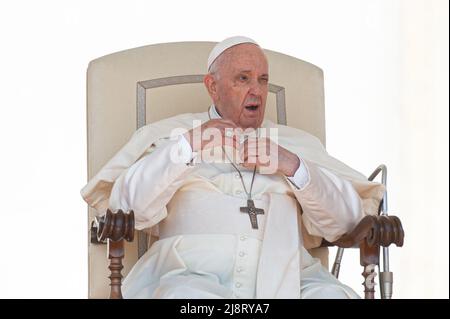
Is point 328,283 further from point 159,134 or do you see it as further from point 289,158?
point 159,134

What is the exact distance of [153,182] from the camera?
4.50 m

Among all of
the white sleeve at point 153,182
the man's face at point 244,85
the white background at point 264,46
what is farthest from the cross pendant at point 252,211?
the white background at point 264,46

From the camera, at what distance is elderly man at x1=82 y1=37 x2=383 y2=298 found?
4.46m

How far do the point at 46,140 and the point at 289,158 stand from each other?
2.33 metres

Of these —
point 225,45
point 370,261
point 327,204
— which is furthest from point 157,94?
point 370,261

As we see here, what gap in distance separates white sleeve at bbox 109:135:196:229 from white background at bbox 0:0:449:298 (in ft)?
6.44

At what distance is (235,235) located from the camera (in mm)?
4582

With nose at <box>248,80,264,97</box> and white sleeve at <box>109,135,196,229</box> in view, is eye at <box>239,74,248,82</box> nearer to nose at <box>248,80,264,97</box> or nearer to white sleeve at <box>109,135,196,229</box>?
nose at <box>248,80,264,97</box>

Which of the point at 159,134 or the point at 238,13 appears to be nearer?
the point at 159,134

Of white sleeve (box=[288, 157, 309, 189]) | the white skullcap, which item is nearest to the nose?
the white skullcap

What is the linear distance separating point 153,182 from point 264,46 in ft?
7.96

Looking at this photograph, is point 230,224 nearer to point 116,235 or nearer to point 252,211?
point 252,211

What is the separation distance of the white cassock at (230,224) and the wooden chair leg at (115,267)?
0.16 m
